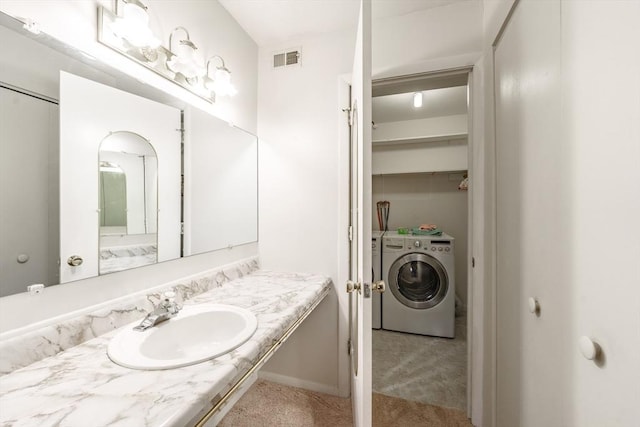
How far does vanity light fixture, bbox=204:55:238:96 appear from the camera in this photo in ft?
4.64

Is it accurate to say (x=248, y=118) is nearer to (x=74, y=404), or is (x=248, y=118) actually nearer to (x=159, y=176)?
(x=159, y=176)

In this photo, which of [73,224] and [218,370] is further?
[73,224]

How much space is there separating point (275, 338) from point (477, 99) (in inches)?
64.4

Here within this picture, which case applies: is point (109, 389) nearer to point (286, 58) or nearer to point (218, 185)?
point (218, 185)

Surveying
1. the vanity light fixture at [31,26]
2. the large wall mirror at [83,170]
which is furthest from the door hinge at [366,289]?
the vanity light fixture at [31,26]

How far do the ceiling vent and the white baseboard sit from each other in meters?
Result: 2.27

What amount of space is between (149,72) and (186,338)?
1.19m

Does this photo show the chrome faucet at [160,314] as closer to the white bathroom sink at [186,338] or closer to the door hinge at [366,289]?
the white bathroom sink at [186,338]

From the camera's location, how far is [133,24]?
96 cm

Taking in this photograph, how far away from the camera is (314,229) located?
1.75 metres

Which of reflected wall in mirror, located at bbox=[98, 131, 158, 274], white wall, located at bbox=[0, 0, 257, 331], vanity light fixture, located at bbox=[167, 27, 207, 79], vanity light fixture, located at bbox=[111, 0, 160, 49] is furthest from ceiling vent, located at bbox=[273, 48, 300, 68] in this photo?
reflected wall in mirror, located at bbox=[98, 131, 158, 274]

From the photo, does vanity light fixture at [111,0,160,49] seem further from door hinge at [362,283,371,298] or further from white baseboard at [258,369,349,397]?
white baseboard at [258,369,349,397]

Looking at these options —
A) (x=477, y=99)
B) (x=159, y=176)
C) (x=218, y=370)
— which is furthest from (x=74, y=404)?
(x=477, y=99)

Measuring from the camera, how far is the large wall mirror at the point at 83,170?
74 cm
